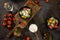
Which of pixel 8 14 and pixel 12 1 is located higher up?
pixel 12 1

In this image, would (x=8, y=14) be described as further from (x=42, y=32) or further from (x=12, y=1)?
(x=42, y=32)

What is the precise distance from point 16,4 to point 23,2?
0.07 meters

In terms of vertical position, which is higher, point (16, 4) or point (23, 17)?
point (16, 4)

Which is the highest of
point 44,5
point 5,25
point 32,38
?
point 44,5

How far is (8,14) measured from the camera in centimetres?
164

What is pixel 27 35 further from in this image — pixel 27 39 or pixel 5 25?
pixel 5 25

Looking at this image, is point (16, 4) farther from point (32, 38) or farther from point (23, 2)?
point (32, 38)

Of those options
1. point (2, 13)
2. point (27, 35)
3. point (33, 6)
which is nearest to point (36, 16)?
point (33, 6)

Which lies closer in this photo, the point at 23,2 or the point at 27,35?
the point at 27,35

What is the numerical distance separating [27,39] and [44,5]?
38 centimetres

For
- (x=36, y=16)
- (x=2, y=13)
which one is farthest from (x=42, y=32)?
(x=2, y=13)

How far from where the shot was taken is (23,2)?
168 centimetres

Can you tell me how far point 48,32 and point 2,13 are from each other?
0.46 m

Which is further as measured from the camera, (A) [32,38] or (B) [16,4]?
(B) [16,4]
